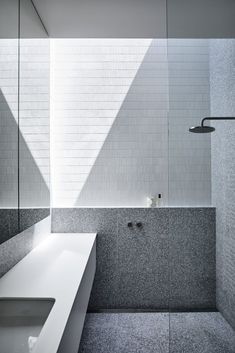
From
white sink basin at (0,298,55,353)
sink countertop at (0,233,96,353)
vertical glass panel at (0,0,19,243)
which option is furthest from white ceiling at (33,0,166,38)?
white sink basin at (0,298,55,353)

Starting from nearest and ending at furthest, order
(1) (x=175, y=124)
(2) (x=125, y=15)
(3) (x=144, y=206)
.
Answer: (1) (x=175, y=124) → (2) (x=125, y=15) → (3) (x=144, y=206)

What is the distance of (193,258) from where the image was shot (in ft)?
4.40

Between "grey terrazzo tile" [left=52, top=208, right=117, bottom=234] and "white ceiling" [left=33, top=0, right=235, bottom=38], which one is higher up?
"white ceiling" [left=33, top=0, right=235, bottom=38]

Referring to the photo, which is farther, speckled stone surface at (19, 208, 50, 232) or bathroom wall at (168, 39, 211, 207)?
speckled stone surface at (19, 208, 50, 232)

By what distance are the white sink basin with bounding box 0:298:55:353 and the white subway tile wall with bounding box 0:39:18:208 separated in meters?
0.52

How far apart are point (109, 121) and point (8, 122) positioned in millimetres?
1242

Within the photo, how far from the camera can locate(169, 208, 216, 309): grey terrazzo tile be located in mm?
1254

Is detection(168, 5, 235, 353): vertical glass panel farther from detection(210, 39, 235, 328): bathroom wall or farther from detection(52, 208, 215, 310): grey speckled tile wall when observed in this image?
detection(52, 208, 215, 310): grey speckled tile wall

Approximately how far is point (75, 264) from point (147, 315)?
3.95ft

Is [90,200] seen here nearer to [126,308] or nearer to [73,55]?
[126,308]

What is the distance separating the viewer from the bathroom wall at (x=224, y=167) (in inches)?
45.9

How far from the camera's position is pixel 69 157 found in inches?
103

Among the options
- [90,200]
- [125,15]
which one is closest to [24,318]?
[90,200]

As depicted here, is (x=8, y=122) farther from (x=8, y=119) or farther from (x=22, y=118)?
(x=22, y=118)
